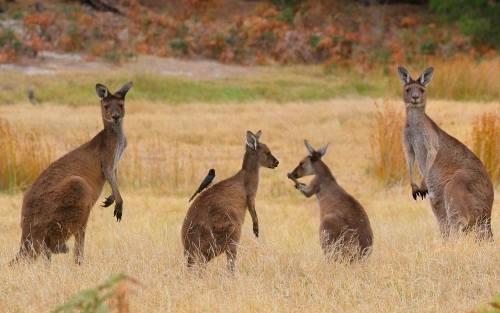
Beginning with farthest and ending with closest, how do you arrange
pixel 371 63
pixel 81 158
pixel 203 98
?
pixel 371 63, pixel 203 98, pixel 81 158

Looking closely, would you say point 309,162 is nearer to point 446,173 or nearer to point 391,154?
point 446,173

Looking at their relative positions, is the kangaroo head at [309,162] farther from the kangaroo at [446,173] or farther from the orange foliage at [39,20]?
the orange foliage at [39,20]

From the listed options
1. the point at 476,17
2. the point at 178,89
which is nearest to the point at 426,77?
A: the point at 178,89

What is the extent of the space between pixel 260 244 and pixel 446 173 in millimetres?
1704

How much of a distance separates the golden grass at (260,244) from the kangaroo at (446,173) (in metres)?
0.25

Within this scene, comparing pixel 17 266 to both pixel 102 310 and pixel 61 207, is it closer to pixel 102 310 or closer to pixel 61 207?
pixel 61 207

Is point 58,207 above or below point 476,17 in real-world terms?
below

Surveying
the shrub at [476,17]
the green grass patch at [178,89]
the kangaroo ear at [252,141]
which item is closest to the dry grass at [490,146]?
the kangaroo ear at [252,141]

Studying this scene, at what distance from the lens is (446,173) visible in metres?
8.37

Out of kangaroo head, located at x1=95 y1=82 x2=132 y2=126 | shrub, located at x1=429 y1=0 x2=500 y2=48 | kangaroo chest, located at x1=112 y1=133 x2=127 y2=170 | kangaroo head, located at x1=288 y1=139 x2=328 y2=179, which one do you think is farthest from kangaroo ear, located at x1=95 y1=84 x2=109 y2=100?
shrub, located at x1=429 y1=0 x2=500 y2=48

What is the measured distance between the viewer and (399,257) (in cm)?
757

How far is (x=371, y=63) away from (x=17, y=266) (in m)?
22.8

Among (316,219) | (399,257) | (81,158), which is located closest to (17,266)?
(81,158)

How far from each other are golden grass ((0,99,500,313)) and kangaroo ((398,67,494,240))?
25 cm
